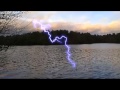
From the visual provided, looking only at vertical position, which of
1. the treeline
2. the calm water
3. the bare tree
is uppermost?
the bare tree

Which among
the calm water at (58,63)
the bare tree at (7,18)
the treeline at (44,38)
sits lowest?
the calm water at (58,63)

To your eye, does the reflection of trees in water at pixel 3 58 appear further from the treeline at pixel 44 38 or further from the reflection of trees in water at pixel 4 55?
the treeline at pixel 44 38

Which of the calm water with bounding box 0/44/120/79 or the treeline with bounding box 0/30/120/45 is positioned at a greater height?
the treeline with bounding box 0/30/120/45

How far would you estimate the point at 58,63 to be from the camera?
287cm

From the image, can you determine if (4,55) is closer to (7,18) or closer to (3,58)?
(3,58)

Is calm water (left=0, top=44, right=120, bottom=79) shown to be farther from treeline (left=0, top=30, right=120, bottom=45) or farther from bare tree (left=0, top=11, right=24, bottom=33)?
bare tree (left=0, top=11, right=24, bottom=33)

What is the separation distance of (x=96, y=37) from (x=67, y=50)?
469 millimetres

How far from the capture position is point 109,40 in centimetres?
304

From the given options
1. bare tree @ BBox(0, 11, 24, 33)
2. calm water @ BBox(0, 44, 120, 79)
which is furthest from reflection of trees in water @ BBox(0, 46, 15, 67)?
bare tree @ BBox(0, 11, 24, 33)

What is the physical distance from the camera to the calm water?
282 cm

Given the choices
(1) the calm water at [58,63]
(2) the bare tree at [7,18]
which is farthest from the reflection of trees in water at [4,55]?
(2) the bare tree at [7,18]

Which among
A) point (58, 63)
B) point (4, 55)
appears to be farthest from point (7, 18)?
point (58, 63)

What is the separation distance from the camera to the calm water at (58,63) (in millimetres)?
2822
